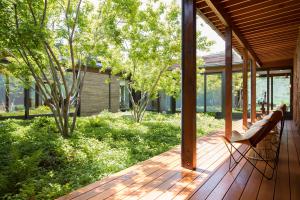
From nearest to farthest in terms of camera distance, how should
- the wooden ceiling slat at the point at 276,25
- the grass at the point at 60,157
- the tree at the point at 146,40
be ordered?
the grass at the point at 60,157 < the wooden ceiling slat at the point at 276,25 < the tree at the point at 146,40

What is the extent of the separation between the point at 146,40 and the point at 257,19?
4.12m

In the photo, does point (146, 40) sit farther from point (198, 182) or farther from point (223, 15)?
point (198, 182)

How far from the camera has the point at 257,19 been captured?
5207 millimetres

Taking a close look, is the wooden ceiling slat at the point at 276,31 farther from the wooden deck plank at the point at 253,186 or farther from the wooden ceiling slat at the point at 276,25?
the wooden deck plank at the point at 253,186

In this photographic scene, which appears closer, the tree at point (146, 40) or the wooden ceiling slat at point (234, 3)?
the wooden ceiling slat at point (234, 3)

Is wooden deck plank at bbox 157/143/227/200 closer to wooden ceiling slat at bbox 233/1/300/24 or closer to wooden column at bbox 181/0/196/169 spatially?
wooden column at bbox 181/0/196/169

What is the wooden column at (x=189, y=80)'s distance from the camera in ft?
12.4

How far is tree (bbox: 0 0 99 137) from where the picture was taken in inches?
195

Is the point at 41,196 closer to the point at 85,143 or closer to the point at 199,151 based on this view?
the point at 85,143

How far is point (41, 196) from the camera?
9.68ft

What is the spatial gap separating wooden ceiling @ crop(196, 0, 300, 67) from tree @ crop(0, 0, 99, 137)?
3422mm

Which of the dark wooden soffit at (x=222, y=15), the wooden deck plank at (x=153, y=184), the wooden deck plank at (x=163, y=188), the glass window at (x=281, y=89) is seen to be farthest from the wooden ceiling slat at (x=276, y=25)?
the glass window at (x=281, y=89)

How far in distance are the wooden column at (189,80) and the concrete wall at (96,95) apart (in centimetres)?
1076

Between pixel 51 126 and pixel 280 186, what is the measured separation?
22.3 feet
